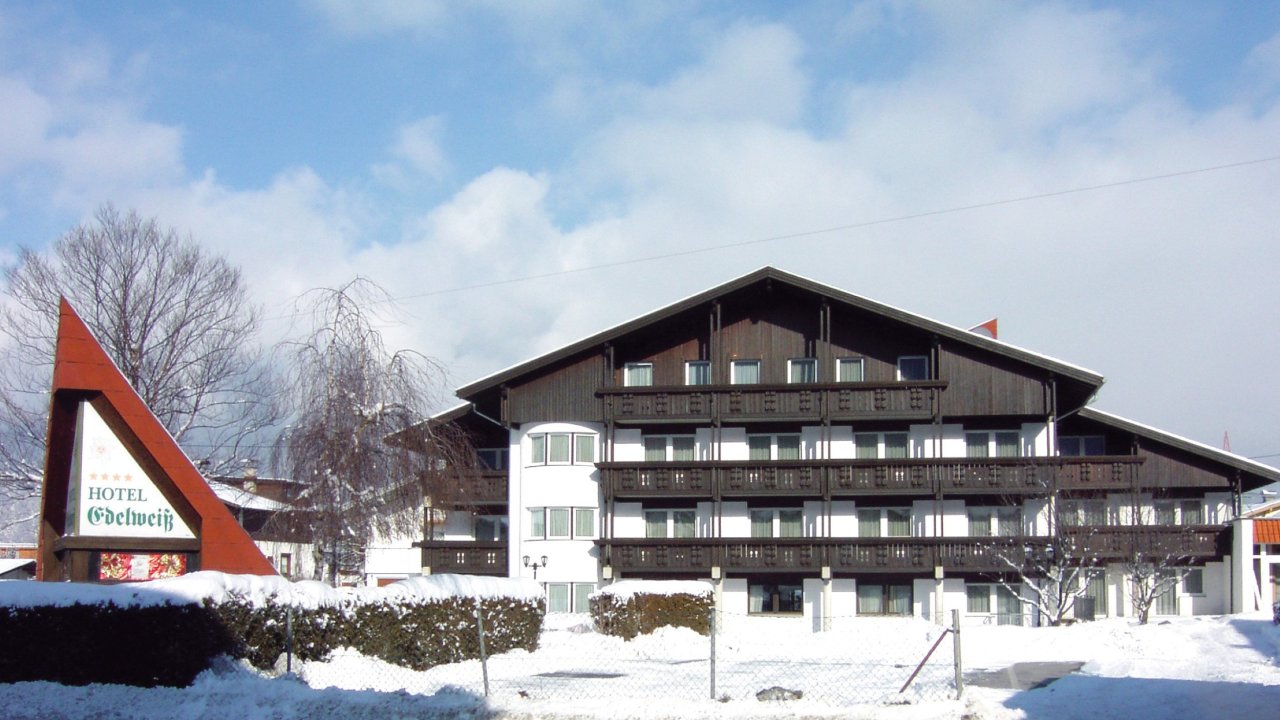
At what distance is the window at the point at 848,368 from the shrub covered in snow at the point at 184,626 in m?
25.2

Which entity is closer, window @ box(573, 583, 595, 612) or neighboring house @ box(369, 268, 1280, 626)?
neighboring house @ box(369, 268, 1280, 626)

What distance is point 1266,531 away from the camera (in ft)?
137

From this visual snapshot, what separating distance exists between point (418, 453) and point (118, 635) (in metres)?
15.2

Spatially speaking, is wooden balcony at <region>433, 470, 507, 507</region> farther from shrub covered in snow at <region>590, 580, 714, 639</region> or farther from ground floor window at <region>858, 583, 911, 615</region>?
ground floor window at <region>858, 583, 911, 615</region>

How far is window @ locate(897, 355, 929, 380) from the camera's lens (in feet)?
145

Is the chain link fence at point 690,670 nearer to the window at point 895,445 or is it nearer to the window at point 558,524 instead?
the window at point 558,524

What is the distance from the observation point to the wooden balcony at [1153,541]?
129 ft

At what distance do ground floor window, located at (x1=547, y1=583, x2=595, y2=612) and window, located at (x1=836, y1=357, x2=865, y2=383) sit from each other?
37.1ft

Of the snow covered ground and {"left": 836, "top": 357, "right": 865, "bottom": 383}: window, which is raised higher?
{"left": 836, "top": 357, "right": 865, "bottom": 383}: window

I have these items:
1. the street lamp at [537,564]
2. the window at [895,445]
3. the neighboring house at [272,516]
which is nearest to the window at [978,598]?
the window at [895,445]

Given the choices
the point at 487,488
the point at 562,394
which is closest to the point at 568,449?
the point at 562,394

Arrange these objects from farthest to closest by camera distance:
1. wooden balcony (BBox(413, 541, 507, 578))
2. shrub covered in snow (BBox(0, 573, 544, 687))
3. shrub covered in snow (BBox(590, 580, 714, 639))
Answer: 1. wooden balcony (BBox(413, 541, 507, 578))
2. shrub covered in snow (BBox(590, 580, 714, 639))
3. shrub covered in snow (BBox(0, 573, 544, 687))

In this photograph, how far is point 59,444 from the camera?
2216cm

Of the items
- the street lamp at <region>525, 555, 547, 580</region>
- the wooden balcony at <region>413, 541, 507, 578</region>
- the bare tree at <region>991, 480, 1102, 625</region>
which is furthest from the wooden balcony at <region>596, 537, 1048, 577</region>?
the wooden balcony at <region>413, 541, 507, 578</region>
